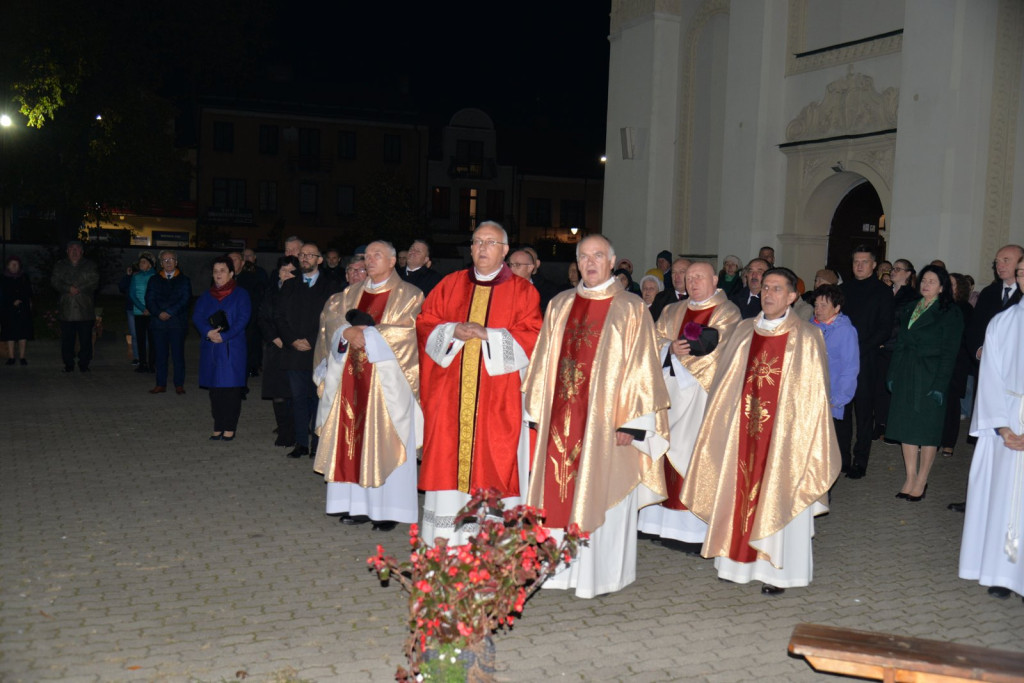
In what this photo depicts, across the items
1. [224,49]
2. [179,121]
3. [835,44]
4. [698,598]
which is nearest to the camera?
[698,598]

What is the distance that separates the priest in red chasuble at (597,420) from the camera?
5.95 metres

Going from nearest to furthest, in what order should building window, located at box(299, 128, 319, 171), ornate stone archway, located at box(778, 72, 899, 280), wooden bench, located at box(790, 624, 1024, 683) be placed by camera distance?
wooden bench, located at box(790, 624, 1024, 683) < ornate stone archway, located at box(778, 72, 899, 280) < building window, located at box(299, 128, 319, 171)

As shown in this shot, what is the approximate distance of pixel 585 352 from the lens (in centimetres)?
613

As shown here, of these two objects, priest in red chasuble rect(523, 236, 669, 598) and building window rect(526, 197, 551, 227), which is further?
building window rect(526, 197, 551, 227)

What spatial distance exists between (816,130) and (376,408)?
40.8 feet

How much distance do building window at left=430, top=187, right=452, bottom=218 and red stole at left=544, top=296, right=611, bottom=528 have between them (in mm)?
48614

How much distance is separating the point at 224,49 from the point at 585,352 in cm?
3032

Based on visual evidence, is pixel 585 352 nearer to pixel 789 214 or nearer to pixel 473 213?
pixel 789 214

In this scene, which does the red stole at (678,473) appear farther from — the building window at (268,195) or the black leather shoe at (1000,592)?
the building window at (268,195)

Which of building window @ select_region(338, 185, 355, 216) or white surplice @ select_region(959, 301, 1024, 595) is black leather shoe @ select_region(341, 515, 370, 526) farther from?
building window @ select_region(338, 185, 355, 216)

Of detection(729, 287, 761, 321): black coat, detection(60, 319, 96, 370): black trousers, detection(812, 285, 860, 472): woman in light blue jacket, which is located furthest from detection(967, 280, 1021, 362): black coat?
detection(60, 319, 96, 370): black trousers

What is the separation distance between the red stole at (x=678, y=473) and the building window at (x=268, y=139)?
45.6 m

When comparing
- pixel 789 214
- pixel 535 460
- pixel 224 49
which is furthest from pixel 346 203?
pixel 535 460

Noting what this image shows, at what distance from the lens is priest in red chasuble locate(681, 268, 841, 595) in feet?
20.1
